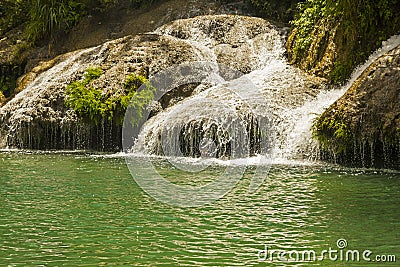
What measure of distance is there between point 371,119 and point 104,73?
324 inches

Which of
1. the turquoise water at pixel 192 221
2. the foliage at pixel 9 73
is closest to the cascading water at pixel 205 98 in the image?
the foliage at pixel 9 73

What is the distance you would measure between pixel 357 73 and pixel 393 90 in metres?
2.98

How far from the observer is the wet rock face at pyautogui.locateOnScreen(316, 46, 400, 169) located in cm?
1041

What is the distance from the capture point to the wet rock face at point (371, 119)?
10.4 m

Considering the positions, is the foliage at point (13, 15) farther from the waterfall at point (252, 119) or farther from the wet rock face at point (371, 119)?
the wet rock face at point (371, 119)

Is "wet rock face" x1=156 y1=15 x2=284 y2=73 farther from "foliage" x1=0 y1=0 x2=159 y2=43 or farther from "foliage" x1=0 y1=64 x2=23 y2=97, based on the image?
"foliage" x1=0 y1=64 x2=23 y2=97

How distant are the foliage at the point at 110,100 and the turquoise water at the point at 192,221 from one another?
5.44 meters

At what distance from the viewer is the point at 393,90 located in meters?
10.5

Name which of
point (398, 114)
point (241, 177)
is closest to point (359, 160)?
point (398, 114)

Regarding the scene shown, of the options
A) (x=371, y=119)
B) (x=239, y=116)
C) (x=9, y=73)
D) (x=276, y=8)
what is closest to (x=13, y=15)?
(x=9, y=73)

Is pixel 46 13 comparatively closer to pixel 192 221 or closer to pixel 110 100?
pixel 110 100

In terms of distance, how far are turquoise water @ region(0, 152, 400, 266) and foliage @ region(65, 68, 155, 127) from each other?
17.9 ft

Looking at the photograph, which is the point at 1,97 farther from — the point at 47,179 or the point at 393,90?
the point at 393,90

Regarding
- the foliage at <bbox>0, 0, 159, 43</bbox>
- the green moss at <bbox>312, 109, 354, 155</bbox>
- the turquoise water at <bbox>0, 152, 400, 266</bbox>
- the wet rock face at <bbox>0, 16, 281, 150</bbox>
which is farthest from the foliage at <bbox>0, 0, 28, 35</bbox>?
the green moss at <bbox>312, 109, 354, 155</bbox>
